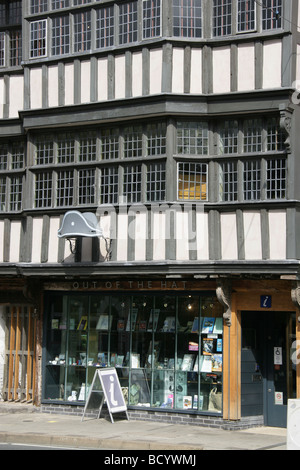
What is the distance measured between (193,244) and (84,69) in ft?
16.5

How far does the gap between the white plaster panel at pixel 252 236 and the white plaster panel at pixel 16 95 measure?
6847 millimetres

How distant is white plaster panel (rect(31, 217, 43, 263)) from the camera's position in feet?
64.4

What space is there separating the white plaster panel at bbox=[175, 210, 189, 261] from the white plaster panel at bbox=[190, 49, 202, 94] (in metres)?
2.87

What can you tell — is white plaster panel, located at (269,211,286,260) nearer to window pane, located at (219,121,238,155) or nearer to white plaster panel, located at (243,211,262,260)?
white plaster panel, located at (243,211,262,260)

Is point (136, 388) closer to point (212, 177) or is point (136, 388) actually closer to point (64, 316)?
point (64, 316)

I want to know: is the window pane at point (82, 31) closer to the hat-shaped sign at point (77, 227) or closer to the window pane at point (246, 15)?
the window pane at point (246, 15)

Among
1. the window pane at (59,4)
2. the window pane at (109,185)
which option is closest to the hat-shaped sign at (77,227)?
the window pane at (109,185)

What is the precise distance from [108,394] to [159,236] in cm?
380

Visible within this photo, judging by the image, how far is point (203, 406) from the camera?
60.2 feet

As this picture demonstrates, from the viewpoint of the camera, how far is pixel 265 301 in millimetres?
18062

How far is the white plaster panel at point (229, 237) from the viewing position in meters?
17.6

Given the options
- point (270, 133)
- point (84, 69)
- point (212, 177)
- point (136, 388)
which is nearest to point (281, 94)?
point (270, 133)

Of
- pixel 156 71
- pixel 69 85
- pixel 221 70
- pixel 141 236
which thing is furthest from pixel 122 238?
pixel 221 70

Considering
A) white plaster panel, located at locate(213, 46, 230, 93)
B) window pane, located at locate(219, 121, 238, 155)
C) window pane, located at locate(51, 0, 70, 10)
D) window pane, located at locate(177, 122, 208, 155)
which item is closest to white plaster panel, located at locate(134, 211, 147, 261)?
window pane, located at locate(177, 122, 208, 155)
